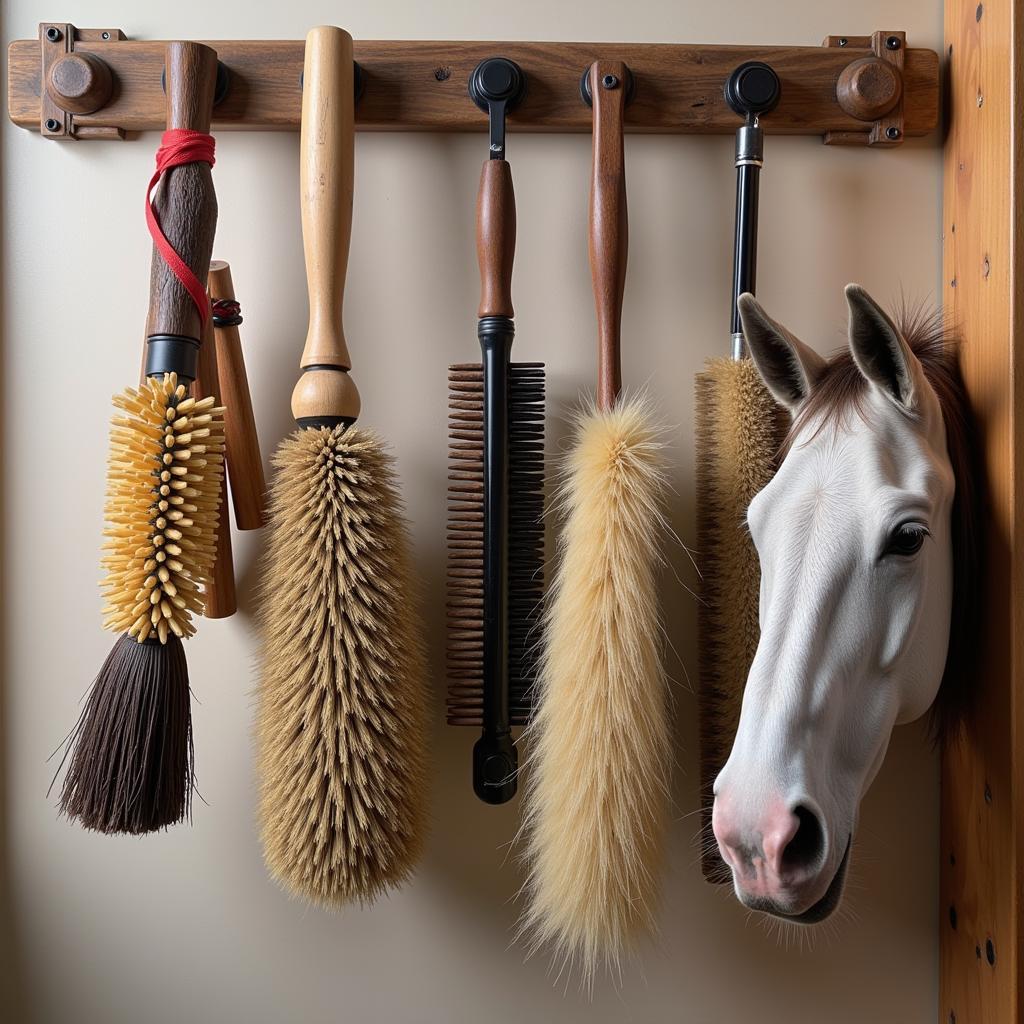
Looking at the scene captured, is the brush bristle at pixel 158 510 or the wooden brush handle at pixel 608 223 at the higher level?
the wooden brush handle at pixel 608 223

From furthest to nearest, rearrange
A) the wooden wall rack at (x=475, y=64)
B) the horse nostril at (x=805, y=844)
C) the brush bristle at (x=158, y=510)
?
1. the wooden wall rack at (x=475, y=64)
2. the brush bristle at (x=158, y=510)
3. the horse nostril at (x=805, y=844)

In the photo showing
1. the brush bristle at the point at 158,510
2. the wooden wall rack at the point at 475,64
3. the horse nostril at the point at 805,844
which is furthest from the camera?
the wooden wall rack at the point at 475,64

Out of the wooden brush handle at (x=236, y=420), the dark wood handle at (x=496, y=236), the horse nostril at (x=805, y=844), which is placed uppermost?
the dark wood handle at (x=496, y=236)

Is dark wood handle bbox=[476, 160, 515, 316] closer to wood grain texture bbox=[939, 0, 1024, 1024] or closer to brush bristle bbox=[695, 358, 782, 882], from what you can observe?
brush bristle bbox=[695, 358, 782, 882]

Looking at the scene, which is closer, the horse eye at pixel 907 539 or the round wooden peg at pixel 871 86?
the horse eye at pixel 907 539

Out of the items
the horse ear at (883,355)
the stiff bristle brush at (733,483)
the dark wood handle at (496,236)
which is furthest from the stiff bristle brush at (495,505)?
the horse ear at (883,355)

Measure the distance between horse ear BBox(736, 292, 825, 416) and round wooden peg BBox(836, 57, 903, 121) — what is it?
228 mm

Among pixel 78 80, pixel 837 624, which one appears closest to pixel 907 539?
pixel 837 624

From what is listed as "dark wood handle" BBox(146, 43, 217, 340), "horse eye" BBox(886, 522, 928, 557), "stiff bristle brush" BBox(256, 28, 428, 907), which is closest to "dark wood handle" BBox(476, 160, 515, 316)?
"stiff bristle brush" BBox(256, 28, 428, 907)

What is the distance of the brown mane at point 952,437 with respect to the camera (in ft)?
1.78

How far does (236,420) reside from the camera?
66 cm

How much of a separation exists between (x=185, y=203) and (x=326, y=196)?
0.10m

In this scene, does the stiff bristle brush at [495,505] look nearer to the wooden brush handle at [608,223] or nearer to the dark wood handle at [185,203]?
the wooden brush handle at [608,223]

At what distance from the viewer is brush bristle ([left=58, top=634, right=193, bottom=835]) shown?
1.88ft
